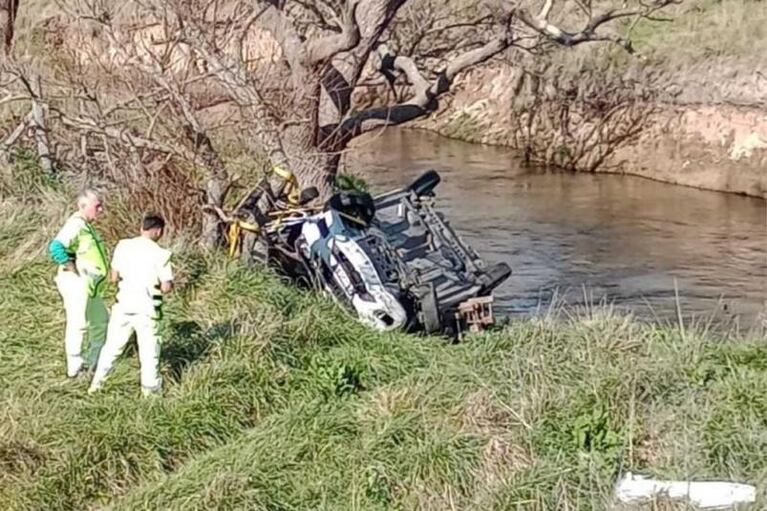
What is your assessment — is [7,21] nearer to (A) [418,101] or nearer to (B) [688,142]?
(A) [418,101]

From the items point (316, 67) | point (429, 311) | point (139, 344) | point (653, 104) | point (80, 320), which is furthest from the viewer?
point (653, 104)

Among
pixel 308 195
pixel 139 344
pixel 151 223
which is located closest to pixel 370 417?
pixel 139 344

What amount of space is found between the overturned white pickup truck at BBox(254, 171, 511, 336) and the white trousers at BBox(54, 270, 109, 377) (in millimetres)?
2626

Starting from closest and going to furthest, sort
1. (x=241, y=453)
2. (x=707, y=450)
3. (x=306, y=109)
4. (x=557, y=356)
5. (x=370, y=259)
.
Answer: (x=707, y=450)
(x=241, y=453)
(x=557, y=356)
(x=370, y=259)
(x=306, y=109)

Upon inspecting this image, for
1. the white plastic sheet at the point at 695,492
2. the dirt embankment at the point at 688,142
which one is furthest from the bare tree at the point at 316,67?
the dirt embankment at the point at 688,142

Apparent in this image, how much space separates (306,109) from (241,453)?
6.03 metres

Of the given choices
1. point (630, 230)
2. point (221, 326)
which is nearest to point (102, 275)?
point (221, 326)

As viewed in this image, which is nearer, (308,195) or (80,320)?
(80,320)

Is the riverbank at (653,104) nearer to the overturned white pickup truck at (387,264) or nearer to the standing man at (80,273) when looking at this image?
the overturned white pickup truck at (387,264)

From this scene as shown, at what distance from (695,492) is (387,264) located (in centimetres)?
535

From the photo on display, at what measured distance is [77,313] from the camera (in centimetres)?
902

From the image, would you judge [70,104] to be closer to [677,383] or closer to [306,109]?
[306,109]

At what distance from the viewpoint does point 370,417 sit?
27.7ft

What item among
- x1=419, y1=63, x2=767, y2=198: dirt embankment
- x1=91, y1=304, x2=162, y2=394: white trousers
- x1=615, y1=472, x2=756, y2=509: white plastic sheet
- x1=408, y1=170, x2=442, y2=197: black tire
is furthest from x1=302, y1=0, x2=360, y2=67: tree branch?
x1=419, y1=63, x2=767, y2=198: dirt embankment
